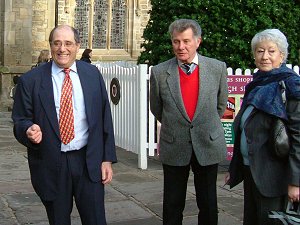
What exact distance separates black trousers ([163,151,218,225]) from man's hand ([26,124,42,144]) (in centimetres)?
126

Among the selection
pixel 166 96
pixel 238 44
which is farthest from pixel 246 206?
pixel 238 44

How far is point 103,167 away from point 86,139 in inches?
9.4

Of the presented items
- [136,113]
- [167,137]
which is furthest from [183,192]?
[136,113]

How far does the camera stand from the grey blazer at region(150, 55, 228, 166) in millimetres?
4301

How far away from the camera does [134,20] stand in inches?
739

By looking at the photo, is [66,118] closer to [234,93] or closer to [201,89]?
[201,89]

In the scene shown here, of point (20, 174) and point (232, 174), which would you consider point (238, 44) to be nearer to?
point (20, 174)

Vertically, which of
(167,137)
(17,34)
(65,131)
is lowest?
(167,137)

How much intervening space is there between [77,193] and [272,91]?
4.84 ft

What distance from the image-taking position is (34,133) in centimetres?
348

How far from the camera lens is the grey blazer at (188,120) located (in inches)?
169

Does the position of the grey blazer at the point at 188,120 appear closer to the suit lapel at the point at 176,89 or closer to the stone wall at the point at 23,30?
the suit lapel at the point at 176,89

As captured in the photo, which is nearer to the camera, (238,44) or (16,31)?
(238,44)

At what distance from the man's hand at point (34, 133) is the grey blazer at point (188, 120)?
3.93 feet
